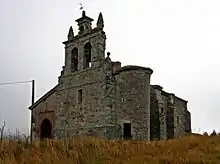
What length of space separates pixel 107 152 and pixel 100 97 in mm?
15851

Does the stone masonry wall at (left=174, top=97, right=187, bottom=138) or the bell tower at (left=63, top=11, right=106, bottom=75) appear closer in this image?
the bell tower at (left=63, top=11, right=106, bottom=75)

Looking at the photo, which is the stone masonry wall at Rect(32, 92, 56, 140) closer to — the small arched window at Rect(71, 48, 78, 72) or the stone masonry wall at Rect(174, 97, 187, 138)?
the small arched window at Rect(71, 48, 78, 72)

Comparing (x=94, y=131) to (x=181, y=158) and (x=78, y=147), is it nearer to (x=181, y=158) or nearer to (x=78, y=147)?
(x=78, y=147)

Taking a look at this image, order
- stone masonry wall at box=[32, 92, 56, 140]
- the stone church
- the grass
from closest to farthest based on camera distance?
1. the grass
2. the stone church
3. stone masonry wall at box=[32, 92, 56, 140]

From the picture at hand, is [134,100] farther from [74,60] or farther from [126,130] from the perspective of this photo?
[74,60]

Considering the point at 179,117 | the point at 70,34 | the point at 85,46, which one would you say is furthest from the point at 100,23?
the point at 179,117

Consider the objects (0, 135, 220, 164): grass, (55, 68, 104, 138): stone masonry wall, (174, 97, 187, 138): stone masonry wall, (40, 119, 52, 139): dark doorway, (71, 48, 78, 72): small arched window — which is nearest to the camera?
(0, 135, 220, 164): grass

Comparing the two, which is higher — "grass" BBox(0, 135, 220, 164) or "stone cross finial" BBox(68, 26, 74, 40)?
"stone cross finial" BBox(68, 26, 74, 40)

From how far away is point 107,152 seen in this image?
499 inches

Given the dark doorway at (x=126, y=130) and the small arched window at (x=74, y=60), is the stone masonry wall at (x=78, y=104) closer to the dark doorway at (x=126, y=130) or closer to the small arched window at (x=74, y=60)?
the small arched window at (x=74, y=60)

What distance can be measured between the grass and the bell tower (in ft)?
49.0

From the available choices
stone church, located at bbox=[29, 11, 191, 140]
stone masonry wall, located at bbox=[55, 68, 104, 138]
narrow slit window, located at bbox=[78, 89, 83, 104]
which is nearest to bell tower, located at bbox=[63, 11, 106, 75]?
stone church, located at bbox=[29, 11, 191, 140]

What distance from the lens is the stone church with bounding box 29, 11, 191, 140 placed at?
1110 inches

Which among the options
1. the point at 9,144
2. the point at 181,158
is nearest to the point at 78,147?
the point at 9,144
